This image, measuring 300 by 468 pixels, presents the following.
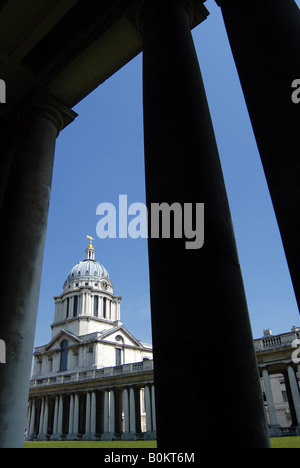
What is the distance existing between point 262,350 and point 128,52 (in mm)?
43215

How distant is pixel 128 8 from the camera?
28.4ft

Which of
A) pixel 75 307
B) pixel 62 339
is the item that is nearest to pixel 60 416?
pixel 62 339

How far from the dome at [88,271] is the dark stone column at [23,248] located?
101 meters

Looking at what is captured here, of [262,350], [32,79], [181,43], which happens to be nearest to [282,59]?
[181,43]

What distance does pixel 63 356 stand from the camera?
92.6 m

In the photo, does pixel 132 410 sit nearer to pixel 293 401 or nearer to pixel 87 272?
pixel 293 401

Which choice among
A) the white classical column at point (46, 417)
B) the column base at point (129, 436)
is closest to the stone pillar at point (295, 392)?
the column base at point (129, 436)

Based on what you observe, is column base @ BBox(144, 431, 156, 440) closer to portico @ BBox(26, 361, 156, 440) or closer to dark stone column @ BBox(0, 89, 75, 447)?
portico @ BBox(26, 361, 156, 440)

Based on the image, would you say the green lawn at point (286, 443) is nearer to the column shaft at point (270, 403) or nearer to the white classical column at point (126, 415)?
the column shaft at point (270, 403)

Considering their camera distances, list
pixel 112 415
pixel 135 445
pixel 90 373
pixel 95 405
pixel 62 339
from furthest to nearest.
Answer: pixel 62 339, pixel 90 373, pixel 95 405, pixel 112 415, pixel 135 445

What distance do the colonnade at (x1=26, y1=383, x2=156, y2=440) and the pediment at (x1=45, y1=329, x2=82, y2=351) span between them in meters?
14.7

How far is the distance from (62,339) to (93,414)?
1236 inches

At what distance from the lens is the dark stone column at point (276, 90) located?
13.6 ft

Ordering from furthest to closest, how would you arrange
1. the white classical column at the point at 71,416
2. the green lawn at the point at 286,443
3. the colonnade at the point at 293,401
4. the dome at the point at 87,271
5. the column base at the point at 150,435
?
1. the dome at the point at 87,271
2. the white classical column at the point at 71,416
3. the column base at the point at 150,435
4. the colonnade at the point at 293,401
5. the green lawn at the point at 286,443
